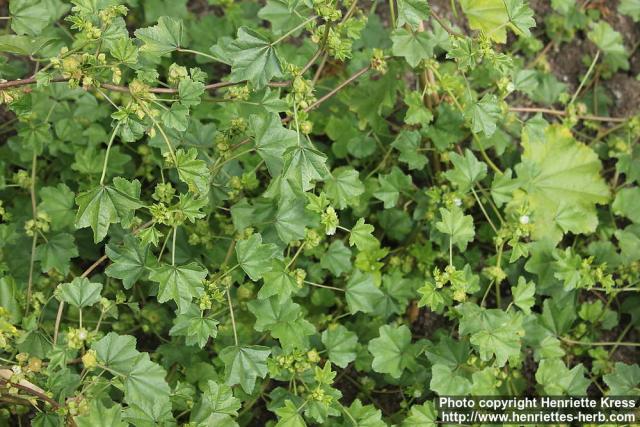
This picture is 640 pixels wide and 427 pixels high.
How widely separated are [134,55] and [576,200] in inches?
105

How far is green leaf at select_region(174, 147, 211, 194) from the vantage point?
9.07 feet

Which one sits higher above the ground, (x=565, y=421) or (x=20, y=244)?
(x=20, y=244)

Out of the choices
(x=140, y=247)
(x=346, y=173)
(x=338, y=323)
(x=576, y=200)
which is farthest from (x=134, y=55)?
(x=576, y=200)

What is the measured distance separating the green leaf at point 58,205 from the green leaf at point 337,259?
1.33 meters

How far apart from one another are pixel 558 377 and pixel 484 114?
1.45 meters

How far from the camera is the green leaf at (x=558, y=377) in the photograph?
358cm

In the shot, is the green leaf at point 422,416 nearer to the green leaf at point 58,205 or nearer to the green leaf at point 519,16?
the green leaf at point 519,16

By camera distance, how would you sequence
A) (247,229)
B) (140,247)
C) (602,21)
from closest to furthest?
(140,247) < (247,229) < (602,21)

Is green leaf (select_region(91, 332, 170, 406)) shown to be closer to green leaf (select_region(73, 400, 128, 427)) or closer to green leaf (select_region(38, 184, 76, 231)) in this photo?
green leaf (select_region(73, 400, 128, 427))

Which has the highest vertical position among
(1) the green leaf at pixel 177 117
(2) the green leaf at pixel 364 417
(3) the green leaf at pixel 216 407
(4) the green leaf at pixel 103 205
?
(1) the green leaf at pixel 177 117

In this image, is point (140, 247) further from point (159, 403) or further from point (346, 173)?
point (346, 173)

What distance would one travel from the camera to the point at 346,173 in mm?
3381

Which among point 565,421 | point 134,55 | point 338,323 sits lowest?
point 565,421

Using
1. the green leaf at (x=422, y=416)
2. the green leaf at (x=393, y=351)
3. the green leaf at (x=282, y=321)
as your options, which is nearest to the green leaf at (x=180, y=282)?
the green leaf at (x=282, y=321)
